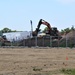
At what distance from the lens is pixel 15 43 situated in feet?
229

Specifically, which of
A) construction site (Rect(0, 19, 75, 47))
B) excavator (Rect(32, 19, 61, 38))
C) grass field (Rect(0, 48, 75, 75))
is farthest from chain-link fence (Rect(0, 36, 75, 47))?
grass field (Rect(0, 48, 75, 75))

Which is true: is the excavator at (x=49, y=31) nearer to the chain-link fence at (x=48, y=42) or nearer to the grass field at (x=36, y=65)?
the chain-link fence at (x=48, y=42)

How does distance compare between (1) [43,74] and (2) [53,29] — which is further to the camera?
(2) [53,29]

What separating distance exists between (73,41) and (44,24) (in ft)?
44.9

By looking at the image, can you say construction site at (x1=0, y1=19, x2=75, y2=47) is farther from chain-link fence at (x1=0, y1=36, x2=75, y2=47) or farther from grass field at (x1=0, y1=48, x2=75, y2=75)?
grass field at (x1=0, y1=48, x2=75, y2=75)

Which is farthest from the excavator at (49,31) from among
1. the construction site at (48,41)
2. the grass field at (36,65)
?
the grass field at (36,65)

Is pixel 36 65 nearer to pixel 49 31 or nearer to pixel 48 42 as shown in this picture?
pixel 48 42

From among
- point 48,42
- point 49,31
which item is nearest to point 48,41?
point 48,42

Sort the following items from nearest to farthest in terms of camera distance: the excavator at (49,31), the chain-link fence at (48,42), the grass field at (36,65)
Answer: the grass field at (36,65), the chain-link fence at (48,42), the excavator at (49,31)

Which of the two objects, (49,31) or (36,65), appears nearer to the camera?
(36,65)

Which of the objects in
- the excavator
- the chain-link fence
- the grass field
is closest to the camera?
the grass field

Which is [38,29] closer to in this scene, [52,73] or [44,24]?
[44,24]

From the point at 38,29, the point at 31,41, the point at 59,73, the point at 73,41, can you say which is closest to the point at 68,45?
the point at 73,41

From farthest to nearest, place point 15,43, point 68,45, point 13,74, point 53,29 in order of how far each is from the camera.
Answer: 1. point 53,29
2. point 15,43
3. point 68,45
4. point 13,74
